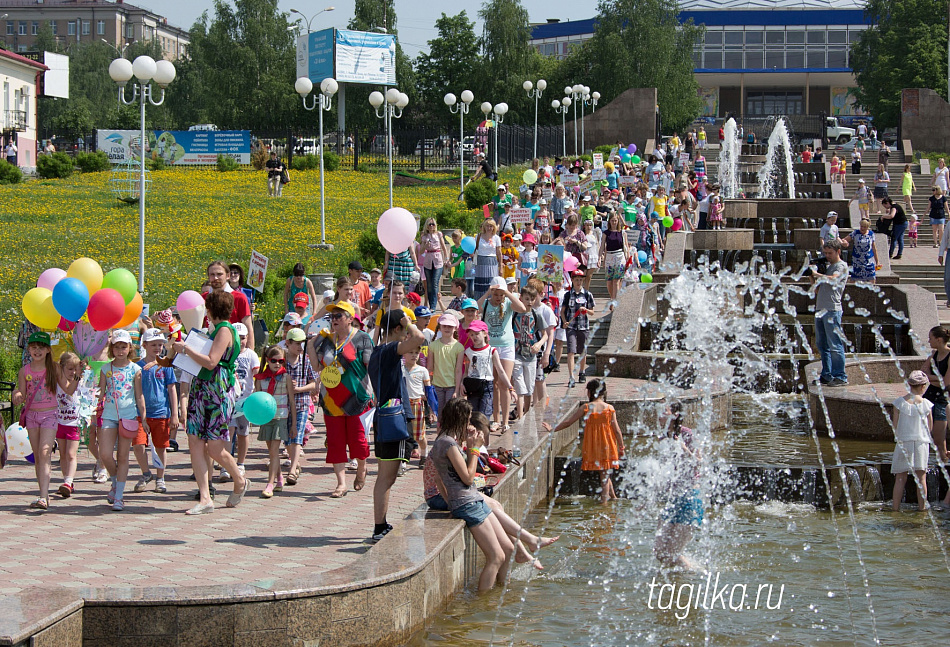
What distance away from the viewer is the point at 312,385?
9109mm

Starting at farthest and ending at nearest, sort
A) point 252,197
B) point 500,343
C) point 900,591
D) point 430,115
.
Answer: point 430,115
point 252,197
point 500,343
point 900,591

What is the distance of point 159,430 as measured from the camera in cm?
868

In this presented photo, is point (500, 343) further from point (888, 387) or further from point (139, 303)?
point (888, 387)

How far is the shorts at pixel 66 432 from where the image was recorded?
27.7 ft

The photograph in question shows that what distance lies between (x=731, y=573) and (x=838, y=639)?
4.08 ft

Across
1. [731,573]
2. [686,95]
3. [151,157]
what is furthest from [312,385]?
[686,95]

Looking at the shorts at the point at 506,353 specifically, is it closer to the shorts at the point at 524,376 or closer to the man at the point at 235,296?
the shorts at the point at 524,376

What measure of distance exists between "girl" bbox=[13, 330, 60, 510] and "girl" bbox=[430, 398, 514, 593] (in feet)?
10.2

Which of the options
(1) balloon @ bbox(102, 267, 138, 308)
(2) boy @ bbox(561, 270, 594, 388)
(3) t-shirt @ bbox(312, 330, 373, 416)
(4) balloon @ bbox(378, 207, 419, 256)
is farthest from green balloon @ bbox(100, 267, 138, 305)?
(2) boy @ bbox(561, 270, 594, 388)

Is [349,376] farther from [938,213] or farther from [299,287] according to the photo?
[938,213]

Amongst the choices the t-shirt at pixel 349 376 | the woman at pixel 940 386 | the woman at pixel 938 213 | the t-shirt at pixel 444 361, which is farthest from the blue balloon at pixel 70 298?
the woman at pixel 938 213

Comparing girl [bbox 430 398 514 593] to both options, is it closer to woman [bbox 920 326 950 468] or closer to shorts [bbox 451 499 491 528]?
shorts [bbox 451 499 491 528]

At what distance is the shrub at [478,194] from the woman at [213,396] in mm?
20102

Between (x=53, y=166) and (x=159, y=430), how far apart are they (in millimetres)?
35713
